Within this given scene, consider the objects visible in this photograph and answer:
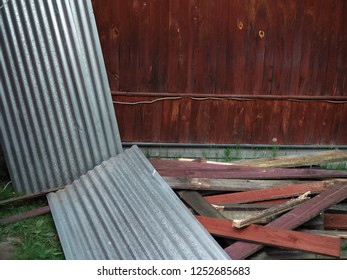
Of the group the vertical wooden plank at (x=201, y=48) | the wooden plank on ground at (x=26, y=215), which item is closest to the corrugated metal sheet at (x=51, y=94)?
the wooden plank on ground at (x=26, y=215)

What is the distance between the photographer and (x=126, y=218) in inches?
154

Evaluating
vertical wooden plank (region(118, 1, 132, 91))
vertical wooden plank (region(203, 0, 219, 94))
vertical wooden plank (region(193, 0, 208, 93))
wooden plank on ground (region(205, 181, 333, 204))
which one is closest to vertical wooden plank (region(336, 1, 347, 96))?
vertical wooden plank (region(203, 0, 219, 94))

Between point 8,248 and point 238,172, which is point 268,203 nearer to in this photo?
point 238,172

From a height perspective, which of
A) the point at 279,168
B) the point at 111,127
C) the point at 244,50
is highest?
the point at 244,50

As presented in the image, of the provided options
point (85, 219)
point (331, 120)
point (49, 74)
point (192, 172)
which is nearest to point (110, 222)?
point (85, 219)

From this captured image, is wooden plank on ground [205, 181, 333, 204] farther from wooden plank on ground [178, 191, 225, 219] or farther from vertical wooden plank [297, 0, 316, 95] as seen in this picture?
vertical wooden plank [297, 0, 316, 95]

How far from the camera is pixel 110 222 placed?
3.93 m

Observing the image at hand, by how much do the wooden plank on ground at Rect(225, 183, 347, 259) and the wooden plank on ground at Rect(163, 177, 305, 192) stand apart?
42cm

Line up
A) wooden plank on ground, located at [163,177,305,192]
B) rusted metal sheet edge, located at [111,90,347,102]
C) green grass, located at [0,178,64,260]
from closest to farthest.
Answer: green grass, located at [0,178,64,260]
wooden plank on ground, located at [163,177,305,192]
rusted metal sheet edge, located at [111,90,347,102]

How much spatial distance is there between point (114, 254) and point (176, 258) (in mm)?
503

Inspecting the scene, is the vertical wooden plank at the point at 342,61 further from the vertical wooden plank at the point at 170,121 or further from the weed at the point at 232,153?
the vertical wooden plank at the point at 170,121

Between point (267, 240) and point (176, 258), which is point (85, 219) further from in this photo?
point (267, 240)

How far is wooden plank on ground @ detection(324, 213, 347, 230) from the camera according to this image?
13.7ft

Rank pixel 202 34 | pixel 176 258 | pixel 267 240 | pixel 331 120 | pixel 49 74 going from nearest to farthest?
pixel 176 258
pixel 267 240
pixel 49 74
pixel 202 34
pixel 331 120
